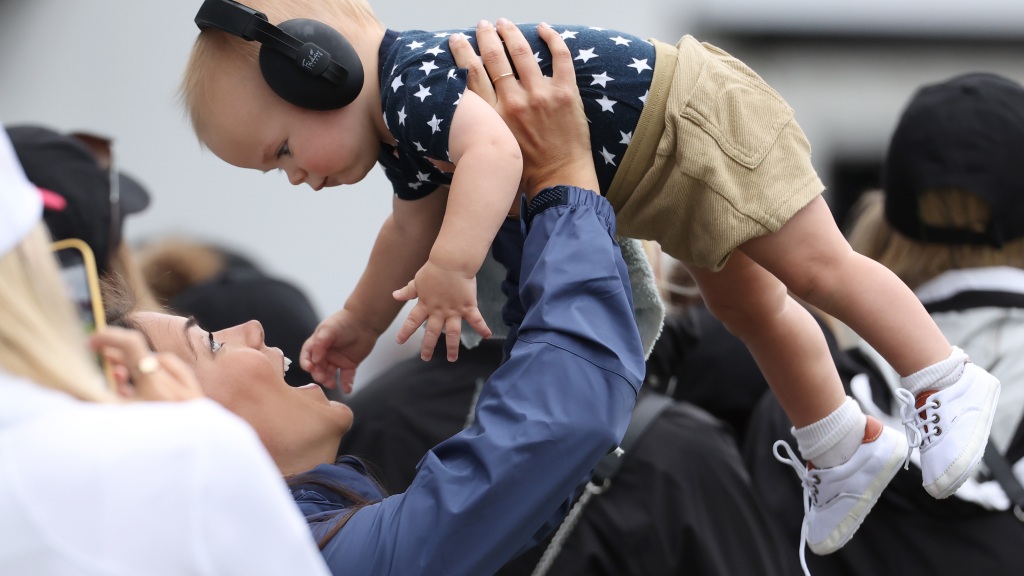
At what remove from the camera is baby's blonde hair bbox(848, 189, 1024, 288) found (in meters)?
2.82

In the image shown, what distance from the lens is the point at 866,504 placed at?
212 centimetres

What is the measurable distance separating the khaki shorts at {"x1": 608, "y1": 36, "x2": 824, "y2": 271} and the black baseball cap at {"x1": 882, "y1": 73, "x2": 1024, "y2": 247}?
3.27ft

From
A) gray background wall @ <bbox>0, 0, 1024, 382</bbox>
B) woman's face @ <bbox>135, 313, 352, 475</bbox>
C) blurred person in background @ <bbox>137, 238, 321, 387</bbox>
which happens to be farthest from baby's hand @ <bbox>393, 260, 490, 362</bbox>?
gray background wall @ <bbox>0, 0, 1024, 382</bbox>

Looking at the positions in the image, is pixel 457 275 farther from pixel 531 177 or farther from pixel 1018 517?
pixel 1018 517

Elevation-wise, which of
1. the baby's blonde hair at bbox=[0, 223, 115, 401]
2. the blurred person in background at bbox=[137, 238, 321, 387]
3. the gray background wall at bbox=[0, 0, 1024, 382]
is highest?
the baby's blonde hair at bbox=[0, 223, 115, 401]

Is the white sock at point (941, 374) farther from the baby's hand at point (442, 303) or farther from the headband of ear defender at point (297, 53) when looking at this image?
the headband of ear defender at point (297, 53)

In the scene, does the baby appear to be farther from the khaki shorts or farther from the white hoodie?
the white hoodie

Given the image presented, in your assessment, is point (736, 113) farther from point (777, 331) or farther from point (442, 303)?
point (442, 303)

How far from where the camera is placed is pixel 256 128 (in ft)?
6.36

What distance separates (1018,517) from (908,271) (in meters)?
0.71

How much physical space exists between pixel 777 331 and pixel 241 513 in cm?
130

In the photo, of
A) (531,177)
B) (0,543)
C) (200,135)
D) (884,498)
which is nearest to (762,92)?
(531,177)

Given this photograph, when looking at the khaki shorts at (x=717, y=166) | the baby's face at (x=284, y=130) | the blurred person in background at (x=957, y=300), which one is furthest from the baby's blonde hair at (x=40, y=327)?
the blurred person in background at (x=957, y=300)

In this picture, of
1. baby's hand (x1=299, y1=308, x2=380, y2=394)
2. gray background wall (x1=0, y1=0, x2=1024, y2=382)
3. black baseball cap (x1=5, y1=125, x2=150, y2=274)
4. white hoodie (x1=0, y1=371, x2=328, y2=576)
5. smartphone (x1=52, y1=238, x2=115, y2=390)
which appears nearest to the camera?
white hoodie (x1=0, y1=371, x2=328, y2=576)
